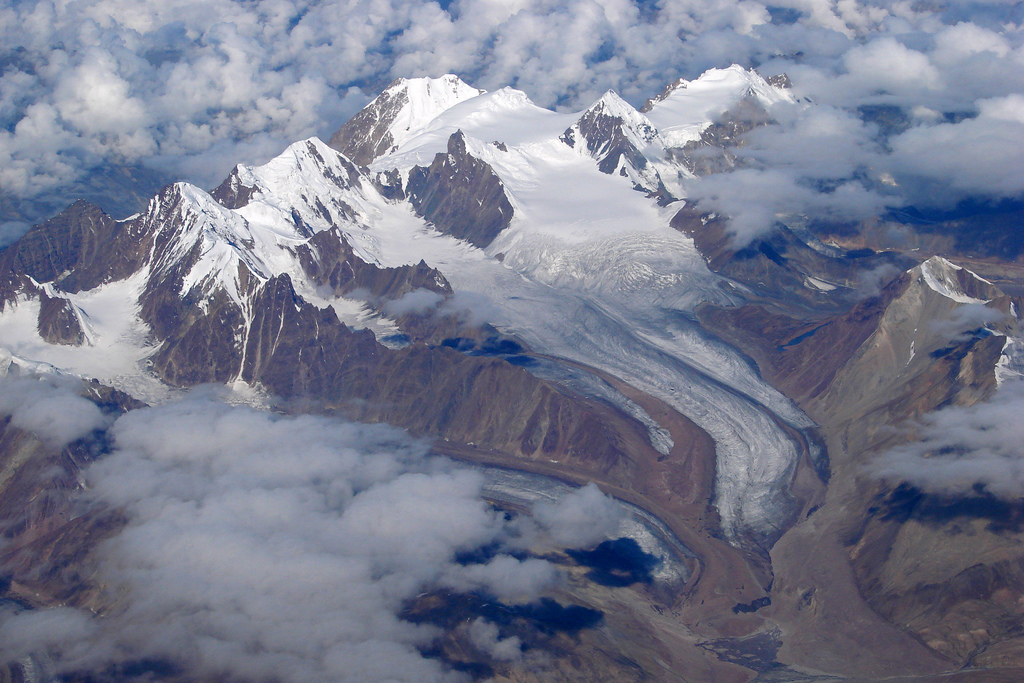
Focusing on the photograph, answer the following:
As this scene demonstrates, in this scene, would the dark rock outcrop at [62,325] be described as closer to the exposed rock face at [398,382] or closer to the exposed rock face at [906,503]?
the exposed rock face at [398,382]

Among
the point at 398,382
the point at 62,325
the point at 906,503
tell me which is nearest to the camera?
the point at 906,503

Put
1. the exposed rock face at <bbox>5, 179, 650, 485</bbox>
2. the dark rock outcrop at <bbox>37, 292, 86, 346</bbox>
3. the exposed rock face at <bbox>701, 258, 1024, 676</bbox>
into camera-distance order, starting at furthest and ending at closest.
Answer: the dark rock outcrop at <bbox>37, 292, 86, 346</bbox>, the exposed rock face at <bbox>5, 179, 650, 485</bbox>, the exposed rock face at <bbox>701, 258, 1024, 676</bbox>

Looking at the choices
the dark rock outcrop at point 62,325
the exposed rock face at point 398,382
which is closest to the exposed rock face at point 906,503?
the exposed rock face at point 398,382

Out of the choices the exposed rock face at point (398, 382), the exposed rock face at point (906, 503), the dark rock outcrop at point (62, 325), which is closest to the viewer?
the exposed rock face at point (906, 503)

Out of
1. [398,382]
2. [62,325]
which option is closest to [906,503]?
[398,382]

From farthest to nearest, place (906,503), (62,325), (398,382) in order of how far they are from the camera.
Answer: (62,325) → (398,382) → (906,503)

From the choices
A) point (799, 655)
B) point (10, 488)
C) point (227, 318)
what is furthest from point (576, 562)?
point (227, 318)

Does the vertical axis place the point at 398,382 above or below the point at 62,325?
above

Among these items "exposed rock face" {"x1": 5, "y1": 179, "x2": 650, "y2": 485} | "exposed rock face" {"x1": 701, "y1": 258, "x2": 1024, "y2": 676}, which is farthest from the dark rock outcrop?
"exposed rock face" {"x1": 701, "y1": 258, "x2": 1024, "y2": 676}

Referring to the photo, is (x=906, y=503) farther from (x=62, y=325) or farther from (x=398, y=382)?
(x=62, y=325)

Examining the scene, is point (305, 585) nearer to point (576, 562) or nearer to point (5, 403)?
point (576, 562)

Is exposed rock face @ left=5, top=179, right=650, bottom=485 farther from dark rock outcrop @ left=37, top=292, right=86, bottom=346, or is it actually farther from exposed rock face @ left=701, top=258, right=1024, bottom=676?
exposed rock face @ left=701, top=258, right=1024, bottom=676

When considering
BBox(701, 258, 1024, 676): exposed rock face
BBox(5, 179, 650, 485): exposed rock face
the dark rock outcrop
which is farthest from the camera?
the dark rock outcrop

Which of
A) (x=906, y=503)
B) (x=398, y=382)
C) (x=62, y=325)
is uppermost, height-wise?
(x=398, y=382)
